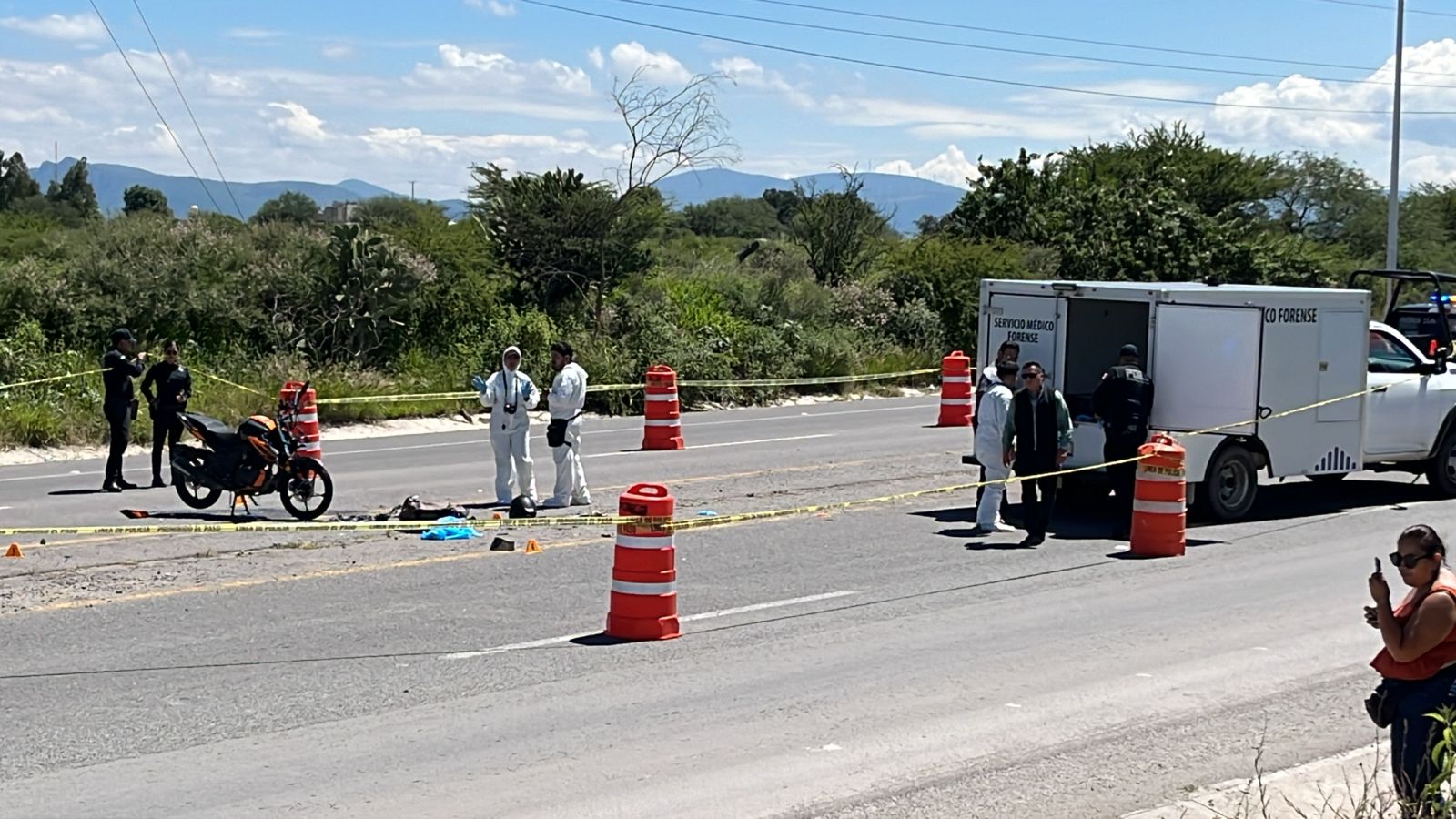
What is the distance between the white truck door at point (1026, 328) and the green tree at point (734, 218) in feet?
263

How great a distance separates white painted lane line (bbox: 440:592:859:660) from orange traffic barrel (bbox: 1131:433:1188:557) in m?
3.19

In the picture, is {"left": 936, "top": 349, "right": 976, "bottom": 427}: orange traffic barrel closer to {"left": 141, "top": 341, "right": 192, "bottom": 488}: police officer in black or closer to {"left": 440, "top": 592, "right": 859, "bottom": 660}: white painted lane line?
{"left": 141, "top": 341, "right": 192, "bottom": 488}: police officer in black

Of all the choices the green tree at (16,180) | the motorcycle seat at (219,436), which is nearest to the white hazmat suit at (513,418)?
the motorcycle seat at (219,436)

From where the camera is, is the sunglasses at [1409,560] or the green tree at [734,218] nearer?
the sunglasses at [1409,560]

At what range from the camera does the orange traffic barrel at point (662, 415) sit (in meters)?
21.6

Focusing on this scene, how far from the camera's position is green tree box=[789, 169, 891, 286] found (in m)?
43.8

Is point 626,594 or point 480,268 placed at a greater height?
point 480,268

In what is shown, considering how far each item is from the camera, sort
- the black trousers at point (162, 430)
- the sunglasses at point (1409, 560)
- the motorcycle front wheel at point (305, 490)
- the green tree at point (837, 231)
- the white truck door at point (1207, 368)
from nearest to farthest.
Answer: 1. the sunglasses at point (1409, 560)
2. the white truck door at point (1207, 368)
3. the motorcycle front wheel at point (305, 490)
4. the black trousers at point (162, 430)
5. the green tree at point (837, 231)

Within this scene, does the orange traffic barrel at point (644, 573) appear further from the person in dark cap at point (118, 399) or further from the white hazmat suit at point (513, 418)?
the person in dark cap at point (118, 399)

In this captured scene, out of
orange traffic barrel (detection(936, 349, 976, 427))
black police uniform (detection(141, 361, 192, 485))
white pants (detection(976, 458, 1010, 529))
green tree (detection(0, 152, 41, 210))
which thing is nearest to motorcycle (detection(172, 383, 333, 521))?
black police uniform (detection(141, 361, 192, 485))

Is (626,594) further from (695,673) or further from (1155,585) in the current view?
(1155,585)

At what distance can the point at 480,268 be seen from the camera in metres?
31.9

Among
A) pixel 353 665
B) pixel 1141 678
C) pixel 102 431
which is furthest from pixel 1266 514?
pixel 102 431

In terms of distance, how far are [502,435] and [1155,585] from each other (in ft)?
21.5
